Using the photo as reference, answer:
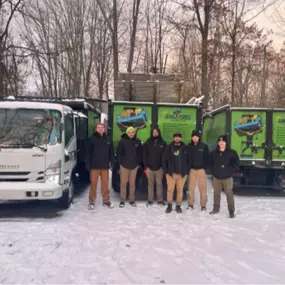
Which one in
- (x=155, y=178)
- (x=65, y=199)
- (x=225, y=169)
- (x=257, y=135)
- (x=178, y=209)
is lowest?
(x=178, y=209)

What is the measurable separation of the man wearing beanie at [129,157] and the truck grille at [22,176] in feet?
7.12

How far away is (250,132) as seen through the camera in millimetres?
11328

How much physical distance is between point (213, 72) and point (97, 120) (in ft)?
37.3

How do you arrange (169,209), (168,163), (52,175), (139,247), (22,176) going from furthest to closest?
(168,163)
(169,209)
(52,175)
(22,176)
(139,247)

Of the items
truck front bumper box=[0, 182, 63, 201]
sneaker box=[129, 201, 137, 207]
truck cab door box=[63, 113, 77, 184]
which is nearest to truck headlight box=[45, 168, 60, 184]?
truck front bumper box=[0, 182, 63, 201]

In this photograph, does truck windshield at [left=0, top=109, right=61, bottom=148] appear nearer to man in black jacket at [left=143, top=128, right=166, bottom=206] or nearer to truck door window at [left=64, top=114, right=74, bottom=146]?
truck door window at [left=64, top=114, right=74, bottom=146]

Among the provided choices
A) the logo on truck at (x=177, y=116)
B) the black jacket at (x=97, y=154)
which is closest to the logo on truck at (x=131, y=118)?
the logo on truck at (x=177, y=116)

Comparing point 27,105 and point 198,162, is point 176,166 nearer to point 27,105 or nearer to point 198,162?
point 198,162

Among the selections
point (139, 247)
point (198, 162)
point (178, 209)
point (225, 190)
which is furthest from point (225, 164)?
point (139, 247)

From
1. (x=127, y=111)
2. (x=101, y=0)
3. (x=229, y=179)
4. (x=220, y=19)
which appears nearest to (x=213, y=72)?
(x=220, y=19)

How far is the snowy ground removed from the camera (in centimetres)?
508

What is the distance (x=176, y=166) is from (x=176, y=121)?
1818 mm

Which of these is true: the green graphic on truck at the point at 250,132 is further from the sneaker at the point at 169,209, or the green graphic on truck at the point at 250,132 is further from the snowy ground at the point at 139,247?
the sneaker at the point at 169,209

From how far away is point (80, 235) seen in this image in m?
7.01
